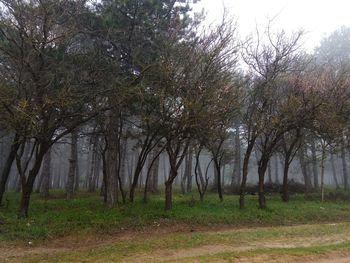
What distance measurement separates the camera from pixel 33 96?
576 inches

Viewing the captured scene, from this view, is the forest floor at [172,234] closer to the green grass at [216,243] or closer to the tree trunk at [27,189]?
the green grass at [216,243]

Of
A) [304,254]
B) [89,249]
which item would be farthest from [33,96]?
[304,254]

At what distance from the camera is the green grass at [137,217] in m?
13.6

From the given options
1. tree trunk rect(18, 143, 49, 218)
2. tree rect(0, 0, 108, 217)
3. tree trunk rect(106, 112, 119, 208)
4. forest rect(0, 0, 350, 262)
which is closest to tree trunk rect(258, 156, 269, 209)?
forest rect(0, 0, 350, 262)

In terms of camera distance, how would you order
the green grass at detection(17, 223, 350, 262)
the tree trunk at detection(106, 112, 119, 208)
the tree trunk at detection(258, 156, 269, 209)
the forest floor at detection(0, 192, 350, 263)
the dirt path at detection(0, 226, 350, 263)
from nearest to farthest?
the dirt path at detection(0, 226, 350, 263)
the green grass at detection(17, 223, 350, 262)
the forest floor at detection(0, 192, 350, 263)
the tree trunk at detection(106, 112, 119, 208)
the tree trunk at detection(258, 156, 269, 209)

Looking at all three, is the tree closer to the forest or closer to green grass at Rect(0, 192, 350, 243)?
the forest

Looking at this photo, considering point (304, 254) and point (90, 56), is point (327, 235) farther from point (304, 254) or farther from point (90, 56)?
point (90, 56)

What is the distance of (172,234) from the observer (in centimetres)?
1421

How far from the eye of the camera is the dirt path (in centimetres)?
970

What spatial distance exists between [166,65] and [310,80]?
9212mm

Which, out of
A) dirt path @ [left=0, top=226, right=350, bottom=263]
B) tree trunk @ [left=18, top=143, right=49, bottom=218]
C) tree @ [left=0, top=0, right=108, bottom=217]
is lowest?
dirt path @ [left=0, top=226, right=350, bottom=263]

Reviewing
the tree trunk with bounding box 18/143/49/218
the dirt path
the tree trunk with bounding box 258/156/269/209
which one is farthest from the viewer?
the tree trunk with bounding box 258/156/269/209

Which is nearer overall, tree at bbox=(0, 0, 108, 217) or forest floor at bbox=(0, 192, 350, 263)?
forest floor at bbox=(0, 192, 350, 263)

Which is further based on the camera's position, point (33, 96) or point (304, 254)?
point (33, 96)
